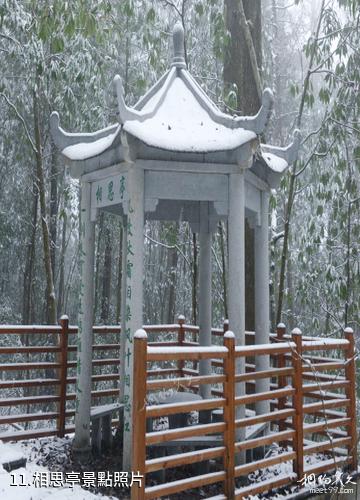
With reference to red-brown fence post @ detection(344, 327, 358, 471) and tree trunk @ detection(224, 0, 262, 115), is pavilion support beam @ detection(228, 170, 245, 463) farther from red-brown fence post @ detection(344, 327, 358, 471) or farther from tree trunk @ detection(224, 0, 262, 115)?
tree trunk @ detection(224, 0, 262, 115)

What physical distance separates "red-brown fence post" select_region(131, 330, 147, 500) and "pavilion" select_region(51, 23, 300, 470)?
3.31ft

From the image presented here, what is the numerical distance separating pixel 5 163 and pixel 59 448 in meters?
8.39

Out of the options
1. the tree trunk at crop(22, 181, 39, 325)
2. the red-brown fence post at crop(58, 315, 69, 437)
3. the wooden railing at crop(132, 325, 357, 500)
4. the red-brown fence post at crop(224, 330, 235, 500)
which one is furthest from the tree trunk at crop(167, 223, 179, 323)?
the red-brown fence post at crop(224, 330, 235, 500)

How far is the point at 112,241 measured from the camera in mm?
13594

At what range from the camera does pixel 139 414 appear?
119 inches

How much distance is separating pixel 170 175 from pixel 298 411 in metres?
2.11

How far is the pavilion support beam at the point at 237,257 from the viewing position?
4.28 m

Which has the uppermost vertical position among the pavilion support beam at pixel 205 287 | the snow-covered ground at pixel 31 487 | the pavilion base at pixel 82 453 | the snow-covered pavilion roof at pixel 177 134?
the snow-covered pavilion roof at pixel 177 134

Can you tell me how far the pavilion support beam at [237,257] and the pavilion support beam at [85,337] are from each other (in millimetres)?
1431

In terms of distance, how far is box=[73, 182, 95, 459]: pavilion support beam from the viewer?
4805mm

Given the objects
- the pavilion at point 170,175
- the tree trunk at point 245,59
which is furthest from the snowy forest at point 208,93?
the pavilion at point 170,175

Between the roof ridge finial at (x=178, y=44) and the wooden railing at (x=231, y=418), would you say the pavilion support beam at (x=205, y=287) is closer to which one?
the wooden railing at (x=231, y=418)

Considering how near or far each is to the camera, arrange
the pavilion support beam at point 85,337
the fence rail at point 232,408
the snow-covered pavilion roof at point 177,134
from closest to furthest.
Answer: the fence rail at point 232,408, the snow-covered pavilion roof at point 177,134, the pavilion support beam at point 85,337

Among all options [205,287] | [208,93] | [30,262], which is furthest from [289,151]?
[30,262]
